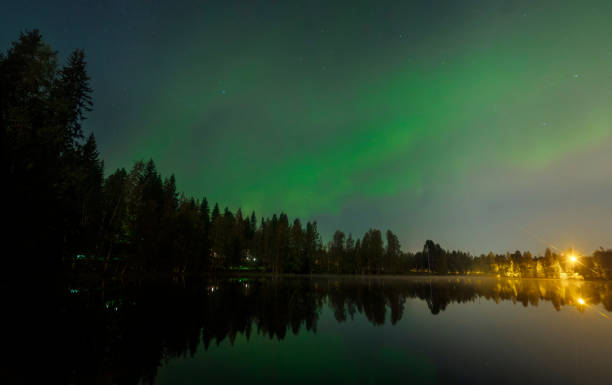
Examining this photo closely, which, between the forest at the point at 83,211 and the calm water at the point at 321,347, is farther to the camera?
the forest at the point at 83,211

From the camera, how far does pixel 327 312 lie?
20766 mm

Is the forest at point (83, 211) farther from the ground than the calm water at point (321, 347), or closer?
farther from the ground

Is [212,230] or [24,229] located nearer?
[24,229]

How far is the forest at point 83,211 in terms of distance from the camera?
18.2m

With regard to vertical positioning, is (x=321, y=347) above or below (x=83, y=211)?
below

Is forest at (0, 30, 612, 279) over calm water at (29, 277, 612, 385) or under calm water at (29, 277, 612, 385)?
over

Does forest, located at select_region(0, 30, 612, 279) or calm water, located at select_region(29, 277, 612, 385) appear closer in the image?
calm water, located at select_region(29, 277, 612, 385)

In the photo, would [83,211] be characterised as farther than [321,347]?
Yes

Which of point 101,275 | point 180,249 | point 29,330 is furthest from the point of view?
point 180,249

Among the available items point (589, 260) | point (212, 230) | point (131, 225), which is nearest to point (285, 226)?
point (212, 230)

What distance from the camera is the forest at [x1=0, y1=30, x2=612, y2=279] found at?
59.6 feet

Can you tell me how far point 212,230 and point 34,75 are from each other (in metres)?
64.4

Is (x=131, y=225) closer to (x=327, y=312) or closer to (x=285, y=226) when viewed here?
(x=327, y=312)

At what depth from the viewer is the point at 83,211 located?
126 ft
